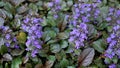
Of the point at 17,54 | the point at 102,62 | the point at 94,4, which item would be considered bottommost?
the point at 102,62

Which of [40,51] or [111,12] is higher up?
[111,12]

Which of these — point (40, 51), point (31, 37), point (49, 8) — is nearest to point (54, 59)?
point (40, 51)

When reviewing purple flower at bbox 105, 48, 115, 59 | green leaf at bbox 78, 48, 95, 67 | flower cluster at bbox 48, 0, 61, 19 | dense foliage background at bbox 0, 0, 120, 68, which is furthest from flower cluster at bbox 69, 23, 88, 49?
flower cluster at bbox 48, 0, 61, 19

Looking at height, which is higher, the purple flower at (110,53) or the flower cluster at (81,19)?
the flower cluster at (81,19)

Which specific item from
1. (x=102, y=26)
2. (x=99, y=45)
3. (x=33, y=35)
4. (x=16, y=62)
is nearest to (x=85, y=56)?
(x=99, y=45)

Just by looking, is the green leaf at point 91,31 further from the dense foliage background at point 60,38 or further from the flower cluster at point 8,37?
the flower cluster at point 8,37

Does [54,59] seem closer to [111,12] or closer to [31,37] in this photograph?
[31,37]

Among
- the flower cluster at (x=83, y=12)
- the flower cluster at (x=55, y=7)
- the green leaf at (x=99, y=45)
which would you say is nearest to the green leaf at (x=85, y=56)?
the green leaf at (x=99, y=45)

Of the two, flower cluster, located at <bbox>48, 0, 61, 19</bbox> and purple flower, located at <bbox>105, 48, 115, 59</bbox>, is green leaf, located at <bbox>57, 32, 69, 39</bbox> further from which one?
purple flower, located at <bbox>105, 48, 115, 59</bbox>
